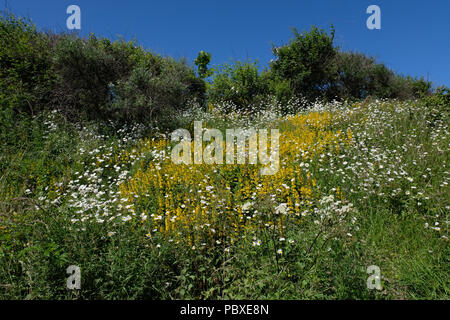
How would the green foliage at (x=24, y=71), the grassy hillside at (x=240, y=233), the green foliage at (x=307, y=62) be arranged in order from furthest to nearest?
the green foliage at (x=307, y=62), the green foliage at (x=24, y=71), the grassy hillside at (x=240, y=233)

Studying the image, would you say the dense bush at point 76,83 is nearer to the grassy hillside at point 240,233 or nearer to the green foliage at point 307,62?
the grassy hillside at point 240,233

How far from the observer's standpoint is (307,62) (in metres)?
13.7

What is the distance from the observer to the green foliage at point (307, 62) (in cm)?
1341

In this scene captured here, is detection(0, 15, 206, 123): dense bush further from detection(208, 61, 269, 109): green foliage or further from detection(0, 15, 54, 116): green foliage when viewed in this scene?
detection(208, 61, 269, 109): green foliage

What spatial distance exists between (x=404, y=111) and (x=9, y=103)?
1326cm

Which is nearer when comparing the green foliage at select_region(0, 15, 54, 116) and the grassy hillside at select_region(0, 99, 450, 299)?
the grassy hillside at select_region(0, 99, 450, 299)

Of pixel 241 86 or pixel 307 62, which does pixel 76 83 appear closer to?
pixel 241 86

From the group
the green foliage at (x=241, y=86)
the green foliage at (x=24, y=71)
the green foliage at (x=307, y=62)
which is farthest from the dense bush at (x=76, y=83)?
the green foliage at (x=307, y=62)

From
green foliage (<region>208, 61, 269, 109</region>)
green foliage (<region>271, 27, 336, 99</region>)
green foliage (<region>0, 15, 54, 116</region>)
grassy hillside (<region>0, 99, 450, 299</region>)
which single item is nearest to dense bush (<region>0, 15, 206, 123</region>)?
green foliage (<region>0, 15, 54, 116</region>)

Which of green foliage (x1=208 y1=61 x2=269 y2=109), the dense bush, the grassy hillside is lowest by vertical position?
the grassy hillside

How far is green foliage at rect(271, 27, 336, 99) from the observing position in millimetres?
13406

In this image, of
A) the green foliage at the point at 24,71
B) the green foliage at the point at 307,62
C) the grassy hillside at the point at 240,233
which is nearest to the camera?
the grassy hillside at the point at 240,233

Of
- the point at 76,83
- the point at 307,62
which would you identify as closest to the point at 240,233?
the point at 76,83

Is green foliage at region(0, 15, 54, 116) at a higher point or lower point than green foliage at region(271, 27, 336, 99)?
lower
